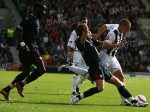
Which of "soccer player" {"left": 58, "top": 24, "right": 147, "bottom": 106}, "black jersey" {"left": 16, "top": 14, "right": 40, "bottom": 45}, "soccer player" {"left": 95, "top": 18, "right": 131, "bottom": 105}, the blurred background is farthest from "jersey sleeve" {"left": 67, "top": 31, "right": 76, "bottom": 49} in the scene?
the blurred background

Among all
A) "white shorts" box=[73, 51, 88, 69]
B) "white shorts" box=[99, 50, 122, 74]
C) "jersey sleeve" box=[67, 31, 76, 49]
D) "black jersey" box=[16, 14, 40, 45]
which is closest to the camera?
"black jersey" box=[16, 14, 40, 45]

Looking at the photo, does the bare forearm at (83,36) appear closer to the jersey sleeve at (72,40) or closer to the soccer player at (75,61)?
the soccer player at (75,61)

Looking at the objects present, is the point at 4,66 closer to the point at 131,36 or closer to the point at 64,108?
Answer: the point at 131,36

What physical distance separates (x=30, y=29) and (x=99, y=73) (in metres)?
2.21

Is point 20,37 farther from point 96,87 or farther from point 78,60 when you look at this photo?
point 78,60

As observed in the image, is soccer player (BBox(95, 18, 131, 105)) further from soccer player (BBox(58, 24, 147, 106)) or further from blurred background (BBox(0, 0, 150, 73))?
blurred background (BBox(0, 0, 150, 73))

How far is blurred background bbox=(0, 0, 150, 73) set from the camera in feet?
121

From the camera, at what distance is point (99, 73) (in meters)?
12.8

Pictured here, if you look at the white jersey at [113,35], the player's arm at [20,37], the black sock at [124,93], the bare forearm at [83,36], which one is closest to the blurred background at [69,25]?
the white jersey at [113,35]

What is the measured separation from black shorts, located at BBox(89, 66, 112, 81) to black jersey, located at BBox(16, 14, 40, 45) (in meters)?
1.81

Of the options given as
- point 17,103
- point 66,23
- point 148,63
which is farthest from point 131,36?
point 17,103

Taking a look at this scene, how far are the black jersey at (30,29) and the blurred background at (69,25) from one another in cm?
2205

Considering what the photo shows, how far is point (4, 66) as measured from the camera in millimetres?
35750

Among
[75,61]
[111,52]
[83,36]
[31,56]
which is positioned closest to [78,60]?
[75,61]
